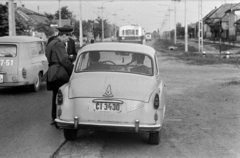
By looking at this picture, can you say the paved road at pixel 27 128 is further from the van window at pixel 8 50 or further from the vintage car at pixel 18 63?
the van window at pixel 8 50

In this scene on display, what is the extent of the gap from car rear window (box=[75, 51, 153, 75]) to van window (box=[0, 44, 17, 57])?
19.1ft

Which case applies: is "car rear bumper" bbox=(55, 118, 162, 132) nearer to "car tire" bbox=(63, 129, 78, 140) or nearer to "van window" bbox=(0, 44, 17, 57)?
"car tire" bbox=(63, 129, 78, 140)

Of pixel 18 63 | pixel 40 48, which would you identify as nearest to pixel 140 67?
pixel 18 63

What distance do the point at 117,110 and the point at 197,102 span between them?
18.6ft

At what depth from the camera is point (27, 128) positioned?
7879 mm

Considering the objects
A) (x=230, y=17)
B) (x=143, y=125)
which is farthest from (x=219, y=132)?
(x=230, y=17)

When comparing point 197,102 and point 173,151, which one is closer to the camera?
point 173,151

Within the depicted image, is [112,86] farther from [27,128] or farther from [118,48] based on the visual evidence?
[27,128]

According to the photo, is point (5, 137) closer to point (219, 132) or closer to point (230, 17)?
point (219, 132)

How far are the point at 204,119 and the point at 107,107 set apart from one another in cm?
348

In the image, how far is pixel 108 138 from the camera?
7184 millimetres

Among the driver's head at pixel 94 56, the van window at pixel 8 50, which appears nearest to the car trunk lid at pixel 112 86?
the driver's head at pixel 94 56

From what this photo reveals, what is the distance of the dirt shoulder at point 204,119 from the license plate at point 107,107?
1.16 metres

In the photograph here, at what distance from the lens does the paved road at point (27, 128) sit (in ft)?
20.7
